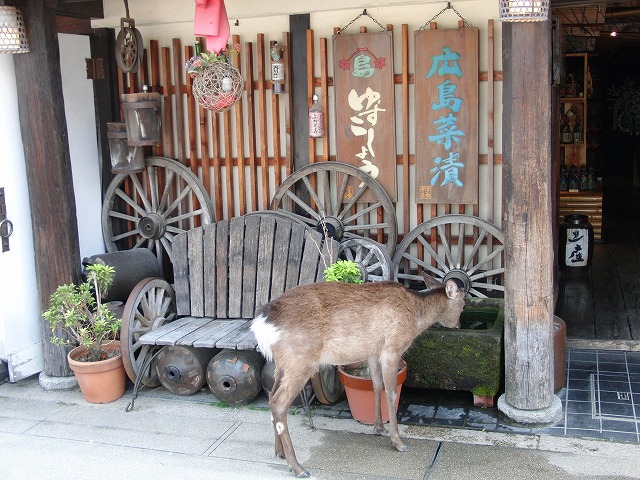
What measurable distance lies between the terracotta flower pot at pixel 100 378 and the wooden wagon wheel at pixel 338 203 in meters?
2.29

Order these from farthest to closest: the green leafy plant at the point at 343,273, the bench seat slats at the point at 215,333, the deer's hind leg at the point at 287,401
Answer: the bench seat slats at the point at 215,333, the green leafy plant at the point at 343,273, the deer's hind leg at the point at 287,401

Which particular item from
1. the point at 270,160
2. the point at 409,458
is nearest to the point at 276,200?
the point at 270,160

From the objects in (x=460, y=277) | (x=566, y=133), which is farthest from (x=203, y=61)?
(x=566, y=133)

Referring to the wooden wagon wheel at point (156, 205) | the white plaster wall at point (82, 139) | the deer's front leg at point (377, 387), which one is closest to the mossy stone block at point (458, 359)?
the deer's front leg at point (377, 387)

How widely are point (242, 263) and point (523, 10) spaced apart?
10.9ft

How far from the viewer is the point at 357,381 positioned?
6191mm

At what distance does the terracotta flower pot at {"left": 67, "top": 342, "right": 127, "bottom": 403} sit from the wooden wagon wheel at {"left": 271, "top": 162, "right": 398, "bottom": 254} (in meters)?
2.29

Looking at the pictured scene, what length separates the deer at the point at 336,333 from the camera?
217 inches

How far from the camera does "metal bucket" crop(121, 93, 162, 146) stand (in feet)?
26.2

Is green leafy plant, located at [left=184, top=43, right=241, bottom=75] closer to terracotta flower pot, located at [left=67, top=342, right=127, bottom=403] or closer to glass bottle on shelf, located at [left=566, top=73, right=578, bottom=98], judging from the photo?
terracotta flower pot, located at [left=67, top=342, right=127, bottom=403]

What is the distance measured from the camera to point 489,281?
7812mm

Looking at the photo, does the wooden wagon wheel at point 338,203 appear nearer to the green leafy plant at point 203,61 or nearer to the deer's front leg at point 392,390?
the green leafy plant at point 203,61

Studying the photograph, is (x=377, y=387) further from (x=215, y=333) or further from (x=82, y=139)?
(x=82, y=139)

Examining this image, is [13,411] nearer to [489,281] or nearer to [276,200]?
[276,200]
